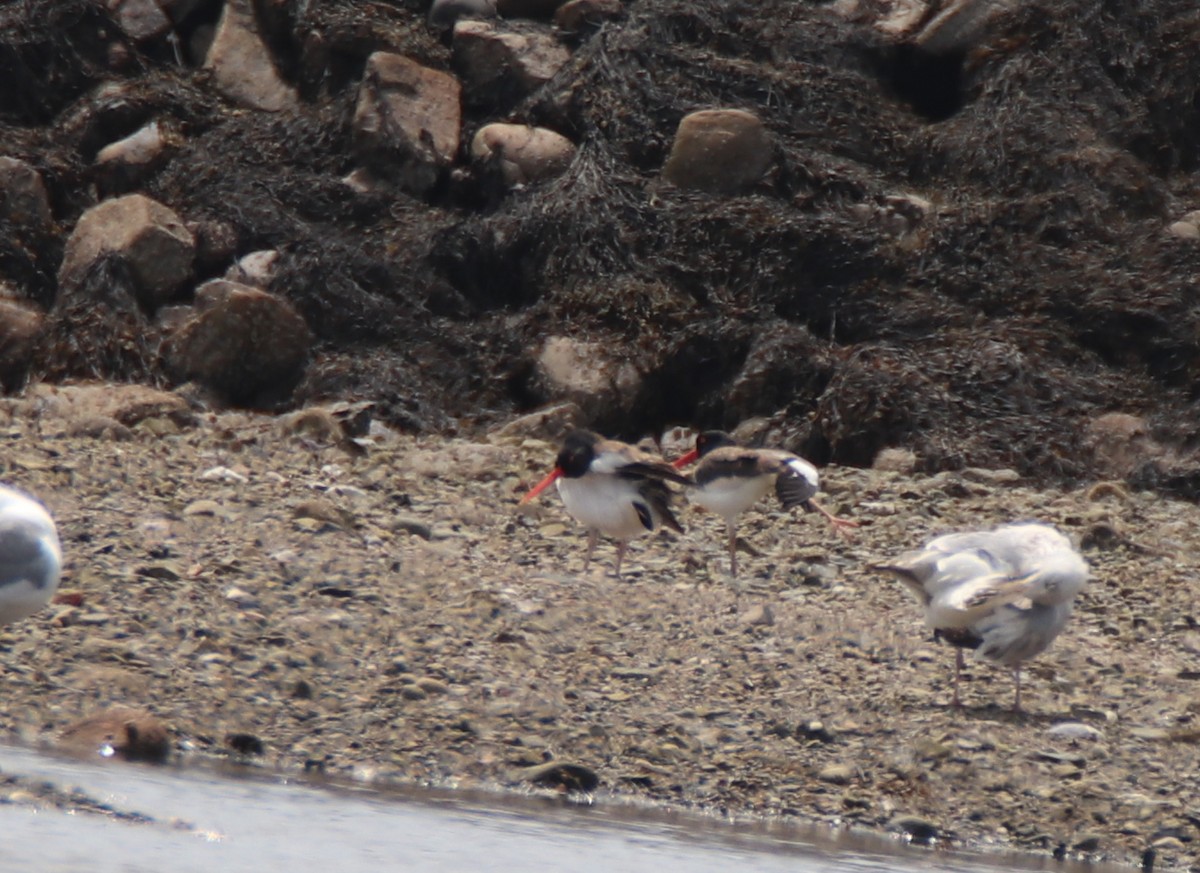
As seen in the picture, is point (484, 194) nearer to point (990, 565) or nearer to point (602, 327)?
point (602, 327)

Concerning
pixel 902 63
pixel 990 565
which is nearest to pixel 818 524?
pixel 990 565

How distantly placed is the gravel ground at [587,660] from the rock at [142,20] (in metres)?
7.36

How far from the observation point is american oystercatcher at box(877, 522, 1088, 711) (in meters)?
7.18

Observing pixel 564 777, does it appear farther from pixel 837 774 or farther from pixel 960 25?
pixel 960 25

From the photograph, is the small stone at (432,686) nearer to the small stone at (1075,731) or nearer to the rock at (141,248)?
the small stone at (1075,731)

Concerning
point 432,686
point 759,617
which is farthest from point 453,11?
point 432,686

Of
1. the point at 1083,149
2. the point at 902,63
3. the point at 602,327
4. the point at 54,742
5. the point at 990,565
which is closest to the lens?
the point at 54,742

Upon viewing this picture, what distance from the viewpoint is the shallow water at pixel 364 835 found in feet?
17.3

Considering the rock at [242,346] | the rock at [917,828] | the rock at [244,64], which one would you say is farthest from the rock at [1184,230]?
the rock at [917,828]

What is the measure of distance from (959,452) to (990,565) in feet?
17.2

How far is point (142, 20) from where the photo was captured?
16.9 meters

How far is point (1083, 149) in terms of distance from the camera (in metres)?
15.2

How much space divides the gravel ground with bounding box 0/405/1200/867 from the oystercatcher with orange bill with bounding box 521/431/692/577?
0.32 meters

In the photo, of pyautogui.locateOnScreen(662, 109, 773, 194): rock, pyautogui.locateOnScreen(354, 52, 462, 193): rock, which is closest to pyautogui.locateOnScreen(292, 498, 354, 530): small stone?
pyautogui.locateOnScreen(662, 109, 773, 194): rock
